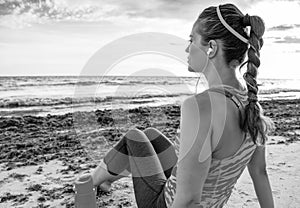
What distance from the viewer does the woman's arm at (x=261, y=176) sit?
175 cm

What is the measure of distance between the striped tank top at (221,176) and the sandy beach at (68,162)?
1.45 metres

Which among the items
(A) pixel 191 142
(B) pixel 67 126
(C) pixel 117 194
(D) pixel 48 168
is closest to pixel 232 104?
(A) pixel 191 142

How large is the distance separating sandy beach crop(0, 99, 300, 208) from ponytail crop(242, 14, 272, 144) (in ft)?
5.80

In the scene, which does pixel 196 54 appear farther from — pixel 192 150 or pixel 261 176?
pixel 261 176

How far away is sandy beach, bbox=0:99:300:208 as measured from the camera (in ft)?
10.0

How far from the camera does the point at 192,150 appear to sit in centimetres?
122

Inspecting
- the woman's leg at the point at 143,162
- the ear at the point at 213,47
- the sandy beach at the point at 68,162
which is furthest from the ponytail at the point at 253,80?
the sandy beach at the point at 68,162

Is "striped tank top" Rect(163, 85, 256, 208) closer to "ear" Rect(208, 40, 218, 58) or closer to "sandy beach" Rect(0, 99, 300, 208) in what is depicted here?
"ear" Rect(208, 40, 218, 58)

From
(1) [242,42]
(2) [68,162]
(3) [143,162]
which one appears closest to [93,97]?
(2) [68,162]

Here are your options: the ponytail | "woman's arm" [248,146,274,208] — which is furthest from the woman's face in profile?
"woman's arm" [248,146,274,208]

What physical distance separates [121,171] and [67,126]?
16.4ft

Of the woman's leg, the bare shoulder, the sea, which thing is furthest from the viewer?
the sea

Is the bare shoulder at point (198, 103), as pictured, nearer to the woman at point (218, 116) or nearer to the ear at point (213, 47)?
the woman at point (218, 116)

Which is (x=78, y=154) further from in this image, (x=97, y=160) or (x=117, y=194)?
(x=117, y=194)
